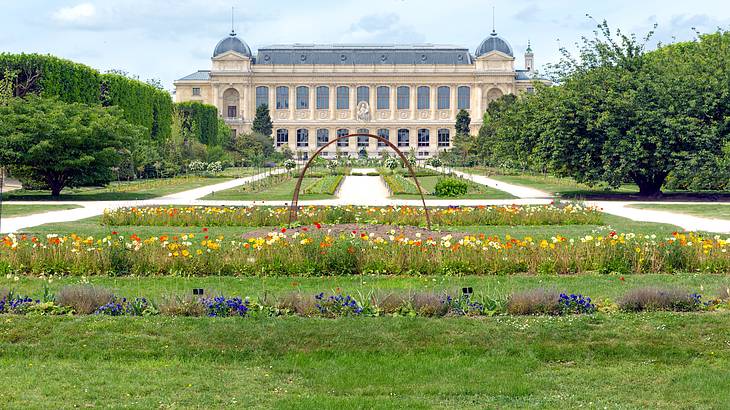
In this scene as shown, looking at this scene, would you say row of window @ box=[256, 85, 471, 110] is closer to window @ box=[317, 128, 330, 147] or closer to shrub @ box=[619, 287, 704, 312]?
window @ box=[317, 128, 330, 147]

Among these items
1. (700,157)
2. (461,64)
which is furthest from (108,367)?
(461,64)

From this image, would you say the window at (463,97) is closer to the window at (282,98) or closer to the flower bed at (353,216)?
the window at (282,98)

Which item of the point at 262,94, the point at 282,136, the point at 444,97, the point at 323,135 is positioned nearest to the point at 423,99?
the point at 444,97

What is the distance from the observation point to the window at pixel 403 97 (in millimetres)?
124131

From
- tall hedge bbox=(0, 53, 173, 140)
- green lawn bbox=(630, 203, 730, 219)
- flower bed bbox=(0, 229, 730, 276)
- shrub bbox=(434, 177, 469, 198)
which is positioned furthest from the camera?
tall hedge bbox=(0, 53, 173, 140)

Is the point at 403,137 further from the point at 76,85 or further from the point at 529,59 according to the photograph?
the point at 76,85

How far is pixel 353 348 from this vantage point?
974cm

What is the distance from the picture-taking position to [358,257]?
14820 mm

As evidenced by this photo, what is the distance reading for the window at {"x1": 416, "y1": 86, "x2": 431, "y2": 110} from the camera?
124312 millimetres

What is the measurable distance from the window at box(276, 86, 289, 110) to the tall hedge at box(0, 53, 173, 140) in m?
63.0

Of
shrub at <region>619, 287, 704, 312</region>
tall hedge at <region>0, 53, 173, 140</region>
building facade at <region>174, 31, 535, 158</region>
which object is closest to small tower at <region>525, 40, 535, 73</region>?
building facade at <region>174, 31, 535, 158</region>

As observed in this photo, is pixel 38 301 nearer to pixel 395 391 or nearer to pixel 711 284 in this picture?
pixel 395 391

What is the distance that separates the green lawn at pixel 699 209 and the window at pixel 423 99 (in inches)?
3722

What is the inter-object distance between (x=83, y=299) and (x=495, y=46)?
113939 mm
